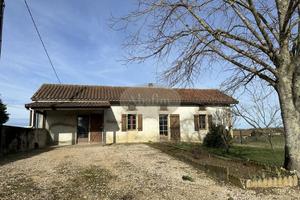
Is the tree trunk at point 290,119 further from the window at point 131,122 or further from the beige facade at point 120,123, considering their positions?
the window at point 131,122

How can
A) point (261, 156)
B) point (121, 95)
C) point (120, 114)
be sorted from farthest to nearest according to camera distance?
point (121, 95) → point (120, 114) → point (261, 156)

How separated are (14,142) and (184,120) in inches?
469

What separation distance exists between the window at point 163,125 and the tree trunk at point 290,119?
13.2 m

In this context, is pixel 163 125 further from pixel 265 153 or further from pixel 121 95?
pixel 265 153

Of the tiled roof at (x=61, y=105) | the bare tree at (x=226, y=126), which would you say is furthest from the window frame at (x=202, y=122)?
the tiled roof at (x=61, y=105)

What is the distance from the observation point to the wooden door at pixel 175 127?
776 inches

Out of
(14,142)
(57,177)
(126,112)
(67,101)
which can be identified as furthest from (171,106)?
(57,177)

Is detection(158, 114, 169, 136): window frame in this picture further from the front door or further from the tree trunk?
the tree trunk

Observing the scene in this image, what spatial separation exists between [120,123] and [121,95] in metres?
2.28

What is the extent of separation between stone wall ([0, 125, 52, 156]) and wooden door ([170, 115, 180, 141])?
8560mm

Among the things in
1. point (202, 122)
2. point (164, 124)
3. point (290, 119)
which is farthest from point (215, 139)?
point (290, 119)

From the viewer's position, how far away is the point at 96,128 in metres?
18.3

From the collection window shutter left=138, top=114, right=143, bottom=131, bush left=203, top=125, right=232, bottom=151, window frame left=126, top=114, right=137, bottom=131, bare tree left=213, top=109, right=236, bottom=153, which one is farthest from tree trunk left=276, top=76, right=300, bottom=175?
window frame left=126, top=114, right=137, bottom=131

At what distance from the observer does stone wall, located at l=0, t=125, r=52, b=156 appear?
1073 cm
